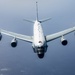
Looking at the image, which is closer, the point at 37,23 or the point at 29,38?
the point at 29,38

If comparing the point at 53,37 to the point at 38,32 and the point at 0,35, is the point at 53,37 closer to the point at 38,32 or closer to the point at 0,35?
the point at 38,32

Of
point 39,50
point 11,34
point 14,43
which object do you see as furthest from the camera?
point 11,34

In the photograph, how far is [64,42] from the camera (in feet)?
347

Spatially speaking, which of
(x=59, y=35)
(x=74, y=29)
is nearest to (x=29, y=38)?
(x=59, y=35)

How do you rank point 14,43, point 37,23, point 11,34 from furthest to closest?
1. point 37,23
2. point 11,34
3. point 14,43

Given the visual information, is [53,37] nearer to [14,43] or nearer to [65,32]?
[65,32]

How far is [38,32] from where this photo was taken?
108 metres

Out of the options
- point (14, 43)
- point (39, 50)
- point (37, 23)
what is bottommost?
point (39, 50)

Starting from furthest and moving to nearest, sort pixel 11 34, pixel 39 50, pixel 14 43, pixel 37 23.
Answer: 1. pixel 37 23
2. pixel 11 34
3. pixel 14 43
4. pixel 39 50

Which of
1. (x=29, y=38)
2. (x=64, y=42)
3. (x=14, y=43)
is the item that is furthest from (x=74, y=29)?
(x=14, y=43)

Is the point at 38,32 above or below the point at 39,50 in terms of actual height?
above

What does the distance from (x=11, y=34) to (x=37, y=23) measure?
2051 cm

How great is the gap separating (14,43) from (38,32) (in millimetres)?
10663

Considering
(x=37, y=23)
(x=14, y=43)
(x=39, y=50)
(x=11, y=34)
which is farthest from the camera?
(x=37, y=23)
